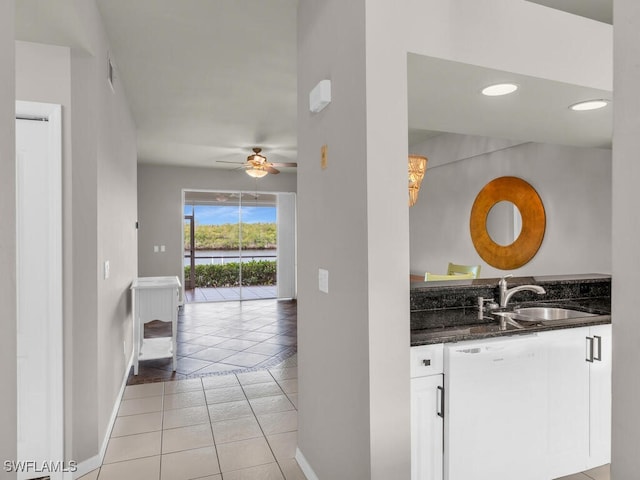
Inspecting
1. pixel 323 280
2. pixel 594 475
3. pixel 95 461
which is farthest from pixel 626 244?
pixel 95 461

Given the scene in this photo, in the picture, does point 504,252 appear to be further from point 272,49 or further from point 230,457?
point 230,457

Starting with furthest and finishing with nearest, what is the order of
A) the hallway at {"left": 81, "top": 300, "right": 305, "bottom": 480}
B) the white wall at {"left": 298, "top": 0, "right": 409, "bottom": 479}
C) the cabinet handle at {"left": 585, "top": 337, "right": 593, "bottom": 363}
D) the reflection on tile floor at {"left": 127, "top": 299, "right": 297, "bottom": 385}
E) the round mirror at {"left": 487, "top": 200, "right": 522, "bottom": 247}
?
the round mirror at {"left": 487, "top": 200, "right": 522, "bottom": 247}
the reflection on tile floor at {"left": 127, "top": 299, "right": 297, "bottom": 385}
the hallway at {"left": 81, "top": 300, "right": 305, "bottom": 480}
the cabinet handle at {"left": 585, "top": 337, "right": 593, "bottom": 363}
the white wall at {"left": 298, "top": 0, "right": 409, "bottom": 479}

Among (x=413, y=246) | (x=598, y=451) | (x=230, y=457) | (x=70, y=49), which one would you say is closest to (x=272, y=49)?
(x=70, y=49)

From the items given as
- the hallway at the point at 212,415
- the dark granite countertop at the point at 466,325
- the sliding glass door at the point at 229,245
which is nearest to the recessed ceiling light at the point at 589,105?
the dark granite countertop at the point at 466,325

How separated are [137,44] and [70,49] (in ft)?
3.00

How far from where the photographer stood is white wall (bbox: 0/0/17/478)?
96cm

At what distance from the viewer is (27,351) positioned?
2.18m

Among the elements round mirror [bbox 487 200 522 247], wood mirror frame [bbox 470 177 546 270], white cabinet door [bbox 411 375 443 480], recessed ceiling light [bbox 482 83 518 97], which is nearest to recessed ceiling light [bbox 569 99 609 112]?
recessed ceiling light [bbox 482 83 518 97]

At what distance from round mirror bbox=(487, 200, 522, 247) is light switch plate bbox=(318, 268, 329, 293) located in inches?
133

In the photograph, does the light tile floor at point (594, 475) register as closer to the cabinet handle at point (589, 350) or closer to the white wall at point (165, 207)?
the cabinet handle at point (589, 350)

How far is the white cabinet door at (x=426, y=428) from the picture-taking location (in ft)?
5.75

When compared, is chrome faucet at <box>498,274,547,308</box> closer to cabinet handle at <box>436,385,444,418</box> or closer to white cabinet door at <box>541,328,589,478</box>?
white cabinet door at <box>541,328,589,478</box>

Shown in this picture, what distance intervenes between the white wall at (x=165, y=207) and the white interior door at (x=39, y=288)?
5.92 metres

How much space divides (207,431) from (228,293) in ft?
18.8
